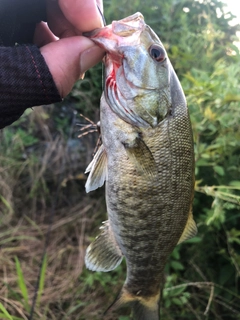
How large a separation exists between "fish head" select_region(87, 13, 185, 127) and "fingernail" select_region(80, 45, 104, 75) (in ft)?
0.12

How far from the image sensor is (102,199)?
10.5 feet

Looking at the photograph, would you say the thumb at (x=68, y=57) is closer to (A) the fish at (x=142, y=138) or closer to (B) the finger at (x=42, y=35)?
(A) the fish at (x=142, y=138)

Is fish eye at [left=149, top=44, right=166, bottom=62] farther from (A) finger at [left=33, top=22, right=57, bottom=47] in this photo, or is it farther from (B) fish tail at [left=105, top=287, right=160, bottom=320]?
(B) fish tail at [left=105, top=287, right=160, bottom=320]

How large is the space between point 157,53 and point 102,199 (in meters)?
2.09

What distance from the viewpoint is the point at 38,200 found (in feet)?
10.9

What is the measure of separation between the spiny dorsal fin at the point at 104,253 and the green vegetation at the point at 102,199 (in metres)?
0.50

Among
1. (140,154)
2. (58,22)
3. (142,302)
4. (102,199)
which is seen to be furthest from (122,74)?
(102,199)

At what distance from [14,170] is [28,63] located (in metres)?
2.30

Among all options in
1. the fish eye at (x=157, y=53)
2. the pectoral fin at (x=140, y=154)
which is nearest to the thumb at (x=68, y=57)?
the fish eye at (x=157, y=53)

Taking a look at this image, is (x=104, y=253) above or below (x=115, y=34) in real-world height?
below

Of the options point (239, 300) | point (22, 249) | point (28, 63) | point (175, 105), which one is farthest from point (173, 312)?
point (28, 63)

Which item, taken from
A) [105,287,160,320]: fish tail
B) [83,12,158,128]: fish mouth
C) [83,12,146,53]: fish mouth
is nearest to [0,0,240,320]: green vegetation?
[105,287,160,320]: fish tail

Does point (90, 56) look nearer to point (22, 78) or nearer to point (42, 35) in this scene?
point (22, 78)

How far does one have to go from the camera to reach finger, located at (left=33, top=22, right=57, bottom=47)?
1.51 m
